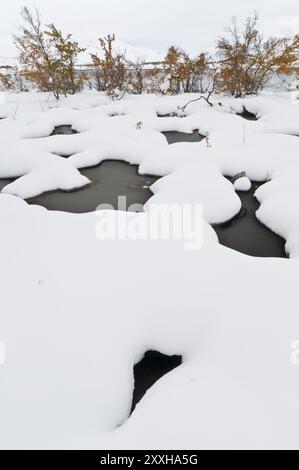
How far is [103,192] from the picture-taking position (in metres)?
5.53

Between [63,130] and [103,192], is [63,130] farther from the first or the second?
[103,192]

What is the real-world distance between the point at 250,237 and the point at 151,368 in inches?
97.8

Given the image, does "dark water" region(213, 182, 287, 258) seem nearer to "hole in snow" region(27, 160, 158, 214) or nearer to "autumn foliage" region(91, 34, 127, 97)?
"hole in snow" region(27, 160, 158, 214)

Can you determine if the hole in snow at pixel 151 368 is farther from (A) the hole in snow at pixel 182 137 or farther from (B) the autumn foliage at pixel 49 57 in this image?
(B) the autumn foliage at pixel 49 57

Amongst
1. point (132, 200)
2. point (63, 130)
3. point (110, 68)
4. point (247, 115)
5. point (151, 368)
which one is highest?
point (110, 68)

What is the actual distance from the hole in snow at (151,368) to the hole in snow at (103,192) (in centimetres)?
269

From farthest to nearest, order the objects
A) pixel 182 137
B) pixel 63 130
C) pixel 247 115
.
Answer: pixel 247 115 < pixel 63 130 < pixel 182 137

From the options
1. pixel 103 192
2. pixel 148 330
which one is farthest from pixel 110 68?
pixel 148 330

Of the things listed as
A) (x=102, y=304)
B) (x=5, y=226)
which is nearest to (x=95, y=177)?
(x=5, y=226)

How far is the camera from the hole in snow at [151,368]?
257 cm

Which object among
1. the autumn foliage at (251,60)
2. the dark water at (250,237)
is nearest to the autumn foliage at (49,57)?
the autumn foliage at (251,60)

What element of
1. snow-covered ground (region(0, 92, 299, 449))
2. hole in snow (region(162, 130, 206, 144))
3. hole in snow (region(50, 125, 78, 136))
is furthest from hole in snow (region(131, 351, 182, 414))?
hole in snow (region(50, 125, 78, 136))
